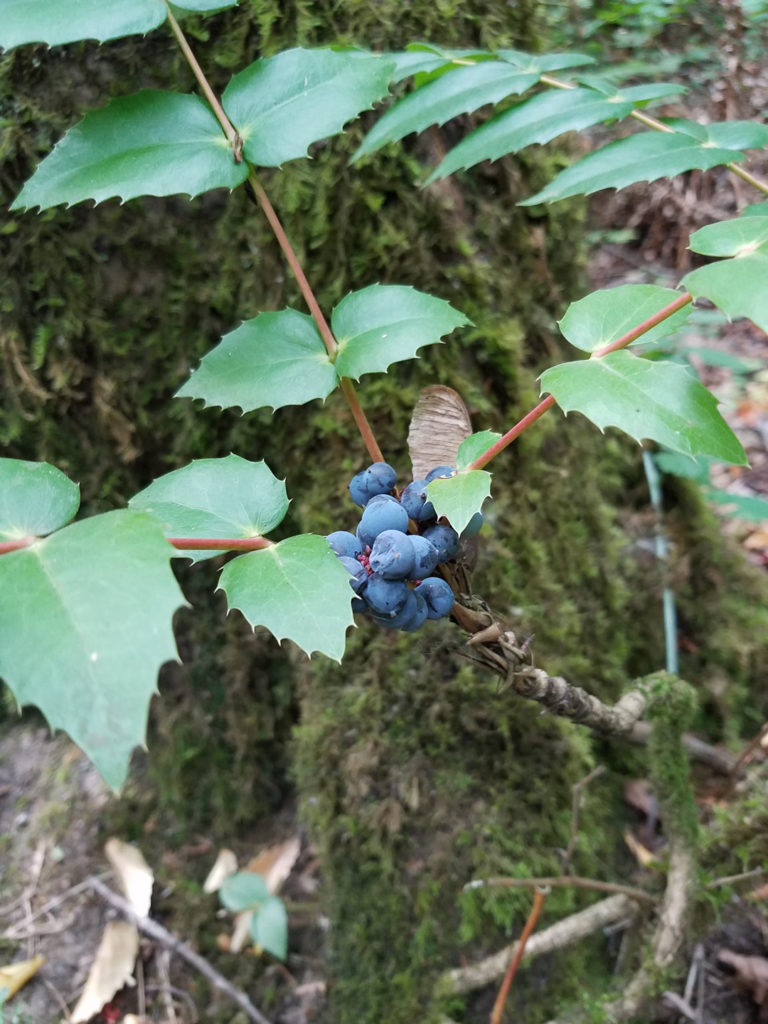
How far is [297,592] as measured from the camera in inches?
27.2

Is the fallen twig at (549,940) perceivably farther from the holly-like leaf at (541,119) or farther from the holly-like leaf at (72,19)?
the holly-like leaf at (72,19)

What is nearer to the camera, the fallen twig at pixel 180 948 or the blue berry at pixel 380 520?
the blue berry at pixel 380 520

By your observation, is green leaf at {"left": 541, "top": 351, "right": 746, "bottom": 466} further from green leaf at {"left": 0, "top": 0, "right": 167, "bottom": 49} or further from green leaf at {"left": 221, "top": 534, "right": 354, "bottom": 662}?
green leaf at {"left": 0, "top": 0, "right": 167, "bottom": 49}

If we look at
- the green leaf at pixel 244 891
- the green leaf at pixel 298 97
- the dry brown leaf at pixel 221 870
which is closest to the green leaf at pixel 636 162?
the green leaf at pixel 298 97

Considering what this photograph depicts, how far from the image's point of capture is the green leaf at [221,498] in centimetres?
80

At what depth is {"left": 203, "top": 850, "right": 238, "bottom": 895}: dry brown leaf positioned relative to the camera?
1.95 meters

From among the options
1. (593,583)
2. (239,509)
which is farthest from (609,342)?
(593,583)

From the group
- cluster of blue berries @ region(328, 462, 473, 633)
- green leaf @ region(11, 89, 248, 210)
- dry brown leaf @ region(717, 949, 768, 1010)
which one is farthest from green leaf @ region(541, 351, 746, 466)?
dry brown leaf @ region(717, 949, 768, 1010)

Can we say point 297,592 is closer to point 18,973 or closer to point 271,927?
point 271,927

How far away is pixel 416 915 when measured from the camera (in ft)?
4.78

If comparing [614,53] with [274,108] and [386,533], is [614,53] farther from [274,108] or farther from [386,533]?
[386,533]

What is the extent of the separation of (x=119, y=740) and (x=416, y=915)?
3.88ft

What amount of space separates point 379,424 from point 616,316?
0.76 metres

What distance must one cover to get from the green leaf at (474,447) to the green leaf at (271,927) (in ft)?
4.80
